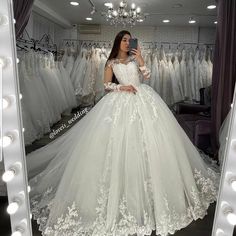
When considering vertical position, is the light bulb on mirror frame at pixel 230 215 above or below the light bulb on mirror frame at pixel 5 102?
below

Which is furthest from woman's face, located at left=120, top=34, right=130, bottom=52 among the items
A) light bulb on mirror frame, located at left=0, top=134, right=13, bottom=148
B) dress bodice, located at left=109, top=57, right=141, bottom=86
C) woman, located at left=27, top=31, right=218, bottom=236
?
light bulb on mirror frame, located at left=0, top=134, right=13, bottom=148

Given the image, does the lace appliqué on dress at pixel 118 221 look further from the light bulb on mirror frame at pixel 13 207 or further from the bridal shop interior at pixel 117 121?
the light bulb on mirror frame at pixel 13 207

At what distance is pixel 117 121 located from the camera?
1.12 metres

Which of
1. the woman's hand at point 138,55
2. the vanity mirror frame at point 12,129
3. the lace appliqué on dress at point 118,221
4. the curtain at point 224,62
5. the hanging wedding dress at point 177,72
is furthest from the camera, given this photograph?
the hanging wedding dress at point 177,72

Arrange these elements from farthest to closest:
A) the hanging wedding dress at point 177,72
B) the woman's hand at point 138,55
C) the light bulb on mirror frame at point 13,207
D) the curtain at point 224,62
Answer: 1. the hanging wedding dress at point 177,72
2. the woman's hand at point 138,55
3. the curtain at point 224,62
4. the light bulb on mirror frame at point 13,207

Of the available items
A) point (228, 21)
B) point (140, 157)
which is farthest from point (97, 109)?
point (228, 21)

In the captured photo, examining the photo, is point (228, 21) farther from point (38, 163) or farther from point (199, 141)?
point (38, 163)

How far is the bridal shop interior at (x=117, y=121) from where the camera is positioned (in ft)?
3.12

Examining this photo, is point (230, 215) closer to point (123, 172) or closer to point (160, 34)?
point (123, 172)

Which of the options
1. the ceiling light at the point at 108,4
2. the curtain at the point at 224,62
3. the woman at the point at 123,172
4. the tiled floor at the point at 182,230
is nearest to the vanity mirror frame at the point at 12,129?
the tiled floor at the point at 182,230

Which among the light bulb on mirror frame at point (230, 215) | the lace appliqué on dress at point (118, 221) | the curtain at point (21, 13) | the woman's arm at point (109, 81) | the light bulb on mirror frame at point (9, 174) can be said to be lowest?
the lace appliqué on dress at point (118, 221)

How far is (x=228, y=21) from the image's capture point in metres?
0.91

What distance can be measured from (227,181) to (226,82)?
0.38m

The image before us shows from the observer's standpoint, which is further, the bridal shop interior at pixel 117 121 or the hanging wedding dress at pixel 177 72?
the hanging wedding dress at pixel 177 72
